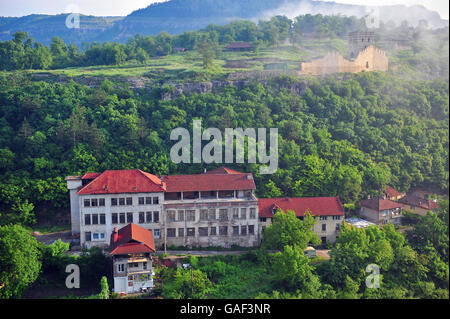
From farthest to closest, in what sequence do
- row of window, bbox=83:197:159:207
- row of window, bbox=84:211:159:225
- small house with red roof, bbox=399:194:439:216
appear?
small house with red roof, bbox=399:194:439:216, row of window, bbox=84:211:159:225, row of window, bbox=83:197:159:207

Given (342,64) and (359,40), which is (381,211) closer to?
(342,64)

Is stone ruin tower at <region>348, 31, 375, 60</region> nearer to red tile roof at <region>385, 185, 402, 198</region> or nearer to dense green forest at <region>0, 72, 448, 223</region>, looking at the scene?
dense green forest at <region>0, 72, 448, 223</region>

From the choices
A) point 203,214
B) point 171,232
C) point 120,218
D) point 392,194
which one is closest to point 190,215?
point 203,214

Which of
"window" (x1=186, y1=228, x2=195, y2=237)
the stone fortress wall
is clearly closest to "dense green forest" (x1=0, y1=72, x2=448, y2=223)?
the stone fortress wall

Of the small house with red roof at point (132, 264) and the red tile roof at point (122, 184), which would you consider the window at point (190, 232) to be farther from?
the small house with red roof at point (132, 264)

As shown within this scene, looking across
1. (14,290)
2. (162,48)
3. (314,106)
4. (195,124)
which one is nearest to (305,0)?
(162,48)

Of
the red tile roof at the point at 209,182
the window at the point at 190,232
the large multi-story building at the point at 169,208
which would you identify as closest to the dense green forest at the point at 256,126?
the red tile roof at the point at 209,182

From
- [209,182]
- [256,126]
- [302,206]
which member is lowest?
[302,206]
